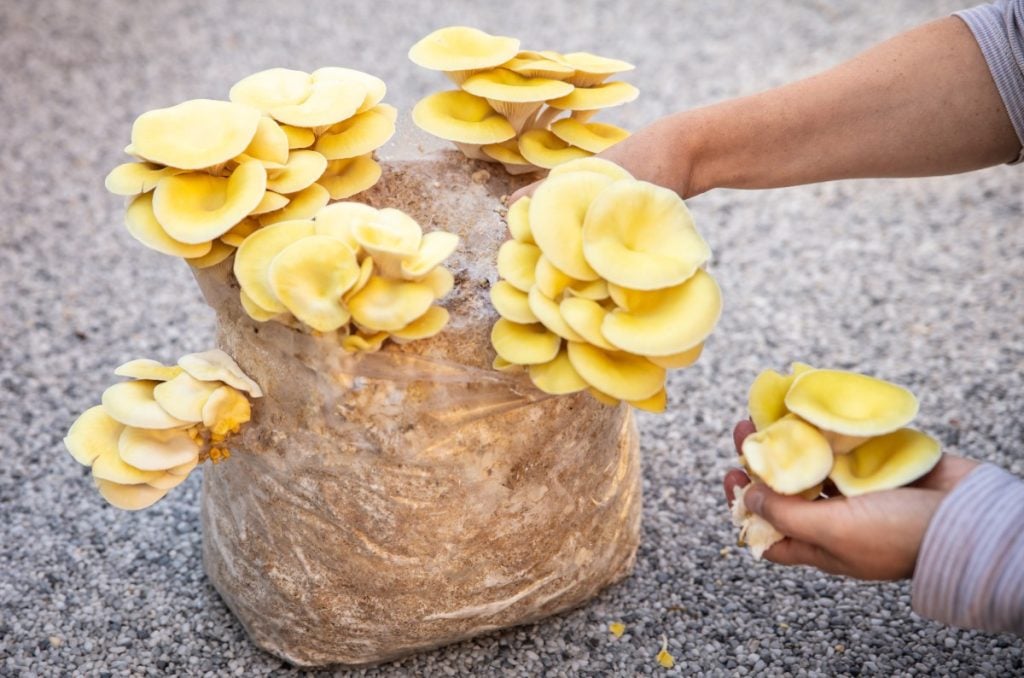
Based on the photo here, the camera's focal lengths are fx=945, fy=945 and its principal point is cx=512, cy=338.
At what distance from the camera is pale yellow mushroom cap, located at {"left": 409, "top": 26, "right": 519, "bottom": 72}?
1546 mm

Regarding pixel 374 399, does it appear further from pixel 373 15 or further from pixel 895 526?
pixel 373 15

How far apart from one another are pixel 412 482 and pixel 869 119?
0.99 m

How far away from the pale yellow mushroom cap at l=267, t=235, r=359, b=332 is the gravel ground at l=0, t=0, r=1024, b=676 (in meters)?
0.81

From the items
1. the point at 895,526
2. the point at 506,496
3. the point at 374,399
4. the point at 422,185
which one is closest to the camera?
the point at 895,526

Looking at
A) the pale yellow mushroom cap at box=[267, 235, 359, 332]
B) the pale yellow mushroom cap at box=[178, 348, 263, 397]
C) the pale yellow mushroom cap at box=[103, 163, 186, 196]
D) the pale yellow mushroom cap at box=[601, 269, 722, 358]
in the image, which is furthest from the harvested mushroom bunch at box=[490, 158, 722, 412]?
the pale yellow mushroom cap at box=[103, 163, 186, 196]

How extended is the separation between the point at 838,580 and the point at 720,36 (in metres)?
3.03

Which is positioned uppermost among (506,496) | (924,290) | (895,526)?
(895,526)

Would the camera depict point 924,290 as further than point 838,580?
Yes

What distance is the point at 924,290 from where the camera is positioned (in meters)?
2.88

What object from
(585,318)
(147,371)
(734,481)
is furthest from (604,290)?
(147,371)

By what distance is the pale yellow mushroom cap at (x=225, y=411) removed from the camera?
1.38 metres

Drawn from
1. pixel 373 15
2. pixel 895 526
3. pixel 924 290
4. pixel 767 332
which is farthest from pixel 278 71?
pixel 373 15

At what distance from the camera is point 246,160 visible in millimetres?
1437

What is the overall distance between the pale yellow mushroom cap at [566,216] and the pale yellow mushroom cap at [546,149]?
31 centimetres
